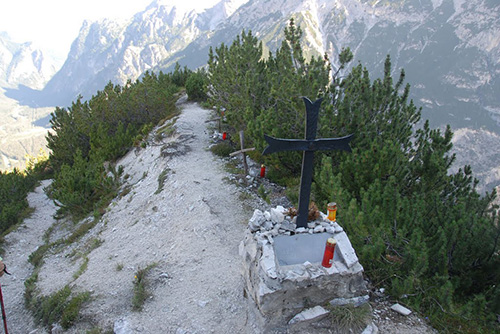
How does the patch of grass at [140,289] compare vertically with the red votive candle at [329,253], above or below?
below

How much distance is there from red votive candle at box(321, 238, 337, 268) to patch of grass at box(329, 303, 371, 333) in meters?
0.79

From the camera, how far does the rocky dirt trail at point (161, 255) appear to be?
734cm

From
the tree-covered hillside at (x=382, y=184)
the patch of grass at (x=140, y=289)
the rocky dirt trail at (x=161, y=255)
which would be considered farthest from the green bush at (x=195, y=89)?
the patch of grass at (x=140, y=289)

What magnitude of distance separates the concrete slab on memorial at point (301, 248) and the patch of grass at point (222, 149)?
11.4m

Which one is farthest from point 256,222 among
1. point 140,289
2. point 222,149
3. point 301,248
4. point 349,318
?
point 222,149

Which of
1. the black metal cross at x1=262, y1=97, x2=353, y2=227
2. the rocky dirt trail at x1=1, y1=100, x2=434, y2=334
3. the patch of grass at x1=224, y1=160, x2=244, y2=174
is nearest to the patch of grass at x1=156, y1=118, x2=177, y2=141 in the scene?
the rocky dirt trail at x1=1, y1=100, x2=434, y2=334

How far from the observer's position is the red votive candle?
536 cm

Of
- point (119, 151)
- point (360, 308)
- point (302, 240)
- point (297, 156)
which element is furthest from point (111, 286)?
point (119, 151)

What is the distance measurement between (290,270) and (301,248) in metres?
0.60

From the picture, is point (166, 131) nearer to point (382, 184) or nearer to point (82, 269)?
point (82, 269)

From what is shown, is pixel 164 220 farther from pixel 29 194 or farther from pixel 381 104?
pixel 29 194

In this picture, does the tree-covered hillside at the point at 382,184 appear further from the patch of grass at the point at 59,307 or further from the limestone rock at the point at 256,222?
the patch of grass at the point at 59,307

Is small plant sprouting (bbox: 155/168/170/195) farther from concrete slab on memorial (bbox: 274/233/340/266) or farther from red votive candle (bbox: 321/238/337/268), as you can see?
red votive candle (bbox: 321/238/337/268)

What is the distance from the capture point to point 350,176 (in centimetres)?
975
